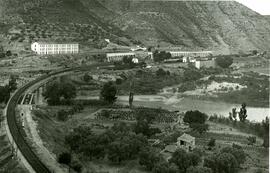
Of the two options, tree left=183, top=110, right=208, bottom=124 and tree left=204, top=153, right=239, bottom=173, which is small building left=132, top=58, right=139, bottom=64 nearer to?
tree left=183, top=110, right=208, bottom=124

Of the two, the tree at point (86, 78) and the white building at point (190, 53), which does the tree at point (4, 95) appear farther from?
the white building at point (190, 53)

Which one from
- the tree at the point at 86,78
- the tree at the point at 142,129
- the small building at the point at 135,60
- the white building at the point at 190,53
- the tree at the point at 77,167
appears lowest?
the tree at the point at 77,167

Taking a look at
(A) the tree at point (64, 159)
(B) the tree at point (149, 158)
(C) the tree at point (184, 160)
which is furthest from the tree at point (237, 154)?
(A) the tree at point (64, 159)

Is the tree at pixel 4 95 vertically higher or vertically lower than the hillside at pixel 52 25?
lower

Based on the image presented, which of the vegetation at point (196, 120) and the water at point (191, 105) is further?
the water at point (191, 105)

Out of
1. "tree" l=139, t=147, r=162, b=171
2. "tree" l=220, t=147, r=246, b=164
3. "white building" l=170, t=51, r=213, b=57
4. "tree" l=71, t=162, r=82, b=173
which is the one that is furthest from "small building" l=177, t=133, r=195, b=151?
"white building" l=170, t=51, r=213, b=57

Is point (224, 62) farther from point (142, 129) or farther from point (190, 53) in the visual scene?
point (142, 129)

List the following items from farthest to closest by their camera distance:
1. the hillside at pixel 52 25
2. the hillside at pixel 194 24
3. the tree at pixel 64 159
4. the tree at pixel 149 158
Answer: the hillside at pixel 194 24 → the hillside at pixel 52 25 → the tree at pixel 149 158 → the tree at pixel 64 159
